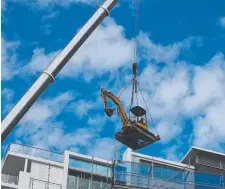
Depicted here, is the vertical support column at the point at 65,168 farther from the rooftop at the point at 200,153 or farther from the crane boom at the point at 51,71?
the crane boom at the point at 51,71

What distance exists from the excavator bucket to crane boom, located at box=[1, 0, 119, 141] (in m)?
8.34

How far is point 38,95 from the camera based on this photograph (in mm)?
28469

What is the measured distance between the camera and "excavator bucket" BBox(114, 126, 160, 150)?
38250 mm

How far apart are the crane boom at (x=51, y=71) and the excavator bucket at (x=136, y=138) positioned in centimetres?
834

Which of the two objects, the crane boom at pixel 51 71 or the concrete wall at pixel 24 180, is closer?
the crane boom at pixel 51 71

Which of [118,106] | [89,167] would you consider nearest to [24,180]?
[89,167]

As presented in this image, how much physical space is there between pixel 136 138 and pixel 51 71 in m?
10.7

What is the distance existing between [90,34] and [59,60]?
9.23 ft

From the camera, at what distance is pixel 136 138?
3844 cm

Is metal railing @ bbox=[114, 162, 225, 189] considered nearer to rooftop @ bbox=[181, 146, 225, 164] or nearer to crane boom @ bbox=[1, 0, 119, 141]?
rooftop @ bbox=[181, 146, 225, 164]

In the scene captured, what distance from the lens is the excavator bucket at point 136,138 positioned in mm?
38250

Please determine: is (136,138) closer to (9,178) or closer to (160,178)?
Answer: (160,178)

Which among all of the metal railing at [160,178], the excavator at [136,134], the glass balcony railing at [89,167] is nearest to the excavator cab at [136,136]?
the excavator at [136,134]

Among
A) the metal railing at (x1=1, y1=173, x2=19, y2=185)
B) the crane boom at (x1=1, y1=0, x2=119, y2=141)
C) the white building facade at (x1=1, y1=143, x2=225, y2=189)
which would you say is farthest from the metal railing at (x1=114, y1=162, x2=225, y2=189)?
the metal railing at (x1=1, y1=173, x2=19, y2=185)
